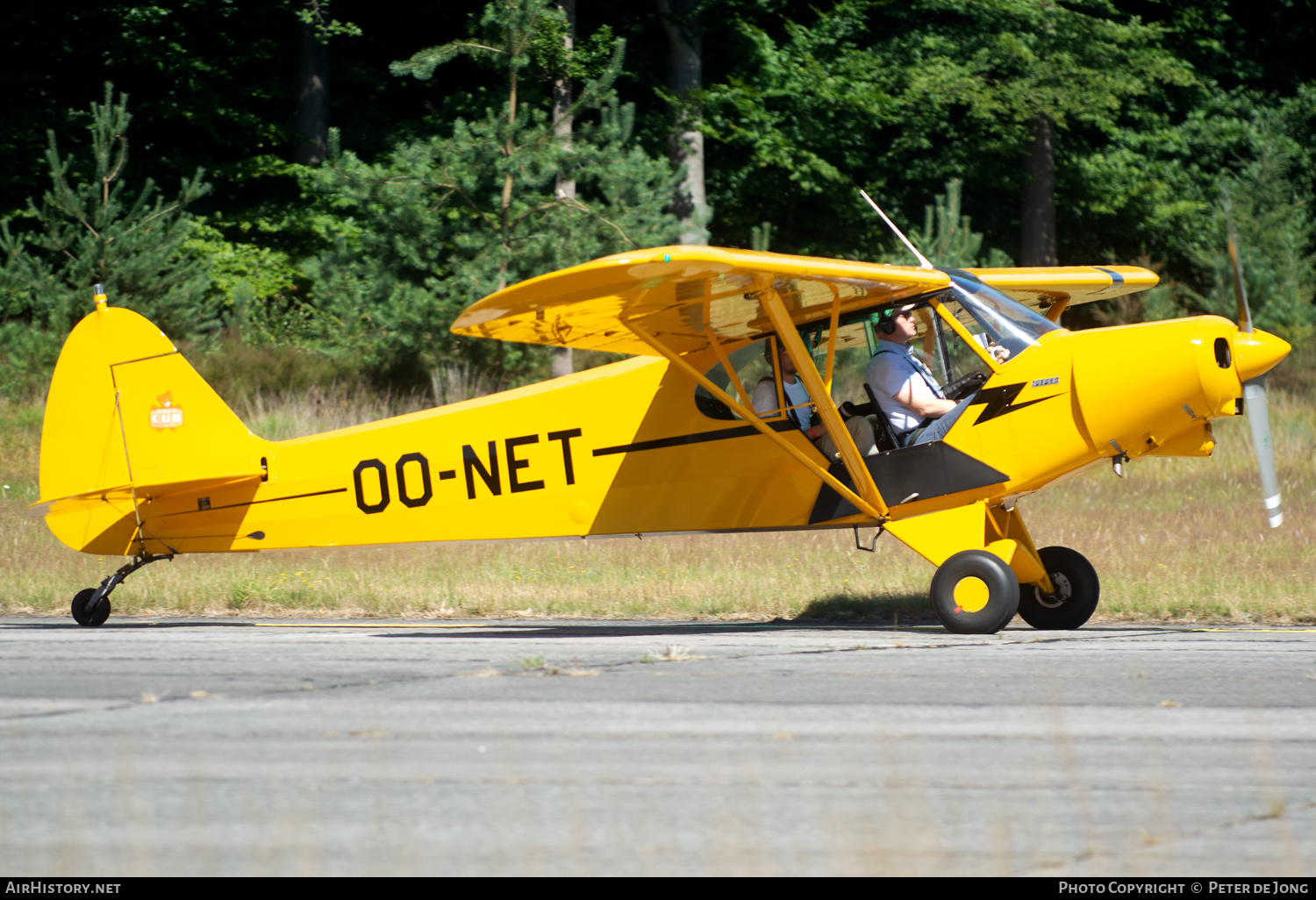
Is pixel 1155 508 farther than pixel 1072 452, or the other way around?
pixel 1155 508

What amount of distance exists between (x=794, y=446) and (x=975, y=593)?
1.52 meters

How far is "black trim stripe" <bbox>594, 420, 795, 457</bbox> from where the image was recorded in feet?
28.8

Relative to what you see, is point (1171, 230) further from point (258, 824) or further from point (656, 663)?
point (258, 824)

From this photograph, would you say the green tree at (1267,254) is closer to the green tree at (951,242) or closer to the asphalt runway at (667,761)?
the green tree at (951,242)

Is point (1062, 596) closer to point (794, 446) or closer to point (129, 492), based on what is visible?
point (794, 446)

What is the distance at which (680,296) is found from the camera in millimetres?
8078

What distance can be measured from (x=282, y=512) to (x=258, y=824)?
257 inches

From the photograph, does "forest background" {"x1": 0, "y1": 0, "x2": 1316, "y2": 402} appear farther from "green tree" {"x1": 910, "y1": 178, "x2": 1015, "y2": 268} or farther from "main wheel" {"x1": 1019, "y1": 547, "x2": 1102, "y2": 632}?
"main wheel" {"x1": 1019, "y1": 547, "x2": 1102, "y2": 632}

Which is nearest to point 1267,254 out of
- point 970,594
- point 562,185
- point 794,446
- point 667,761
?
point 562,185

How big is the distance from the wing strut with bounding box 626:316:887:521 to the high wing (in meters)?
0.22

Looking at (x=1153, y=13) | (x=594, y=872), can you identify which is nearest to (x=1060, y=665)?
(x=594, y=872)

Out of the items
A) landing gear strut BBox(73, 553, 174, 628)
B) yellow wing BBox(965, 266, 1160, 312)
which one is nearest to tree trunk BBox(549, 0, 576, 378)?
yellow wing BBox(965, 266, 1160, 312)

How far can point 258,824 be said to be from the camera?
3.67 meters

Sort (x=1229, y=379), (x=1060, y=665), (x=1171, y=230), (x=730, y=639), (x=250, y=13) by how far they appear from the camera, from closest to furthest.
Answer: (x=1060, y=665) → (x=1229, y=379) → (x=730, y=639) → (x=250, y=13) → (x=1171, y=230)
